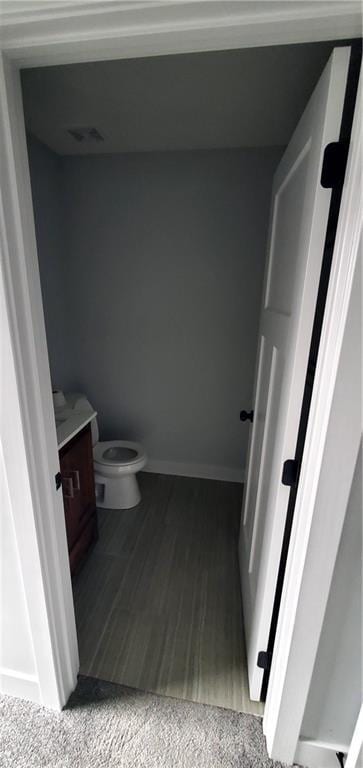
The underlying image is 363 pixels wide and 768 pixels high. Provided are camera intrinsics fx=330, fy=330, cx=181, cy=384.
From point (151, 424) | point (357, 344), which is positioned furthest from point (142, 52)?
point (151, 424)

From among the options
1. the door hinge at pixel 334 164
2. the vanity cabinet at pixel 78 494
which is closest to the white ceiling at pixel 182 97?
the door hinge at pixel 334 164

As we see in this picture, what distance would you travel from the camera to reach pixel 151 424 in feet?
8.45

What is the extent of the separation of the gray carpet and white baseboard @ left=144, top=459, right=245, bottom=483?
145 centimetres

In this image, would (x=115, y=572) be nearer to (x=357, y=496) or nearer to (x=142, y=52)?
(x=357, y=496)

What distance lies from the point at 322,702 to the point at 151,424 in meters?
1.83

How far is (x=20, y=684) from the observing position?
1192mm

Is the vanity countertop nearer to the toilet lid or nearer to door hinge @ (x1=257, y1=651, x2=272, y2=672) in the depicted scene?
the toilet lid

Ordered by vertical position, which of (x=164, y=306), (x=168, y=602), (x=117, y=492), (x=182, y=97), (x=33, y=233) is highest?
(x=182, y=97)

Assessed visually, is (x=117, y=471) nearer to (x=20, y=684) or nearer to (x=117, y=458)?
(x=117, y=458)

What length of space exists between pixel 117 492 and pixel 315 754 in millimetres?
1482

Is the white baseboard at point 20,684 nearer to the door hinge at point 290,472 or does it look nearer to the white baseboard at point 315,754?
the white baseboard at point 315,754

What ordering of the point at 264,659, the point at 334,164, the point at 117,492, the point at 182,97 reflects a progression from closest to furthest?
Answer: the point at 334,164
the point at 264,659
the point at 182,97
the point at 117,492

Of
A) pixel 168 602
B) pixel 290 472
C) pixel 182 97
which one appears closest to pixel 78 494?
pixel 168 602

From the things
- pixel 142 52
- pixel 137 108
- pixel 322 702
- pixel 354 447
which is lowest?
pixel 322 702
